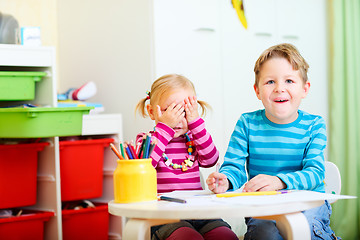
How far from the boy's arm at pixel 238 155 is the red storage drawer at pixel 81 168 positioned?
111 cm

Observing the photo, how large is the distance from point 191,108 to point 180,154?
0.57ft

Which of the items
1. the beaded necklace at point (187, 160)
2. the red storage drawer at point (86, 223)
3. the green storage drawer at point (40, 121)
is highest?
the green storage drawer at point (40, 121)

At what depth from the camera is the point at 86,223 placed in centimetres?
238

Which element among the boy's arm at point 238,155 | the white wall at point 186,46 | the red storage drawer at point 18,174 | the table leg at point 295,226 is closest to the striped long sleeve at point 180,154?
the boy's arm at point 238,155

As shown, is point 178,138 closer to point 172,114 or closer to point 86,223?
point 172,114

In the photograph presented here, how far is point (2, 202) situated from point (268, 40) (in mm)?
1551

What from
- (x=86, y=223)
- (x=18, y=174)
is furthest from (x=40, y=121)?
(x=86, y=223)

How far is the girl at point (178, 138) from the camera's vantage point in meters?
1.46

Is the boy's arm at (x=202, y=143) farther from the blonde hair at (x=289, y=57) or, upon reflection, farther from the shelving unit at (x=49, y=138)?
the shelving unit at (x=49, y=138)

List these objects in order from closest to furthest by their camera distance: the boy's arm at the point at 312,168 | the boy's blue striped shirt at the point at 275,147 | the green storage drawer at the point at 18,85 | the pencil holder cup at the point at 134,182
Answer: the pencil holder cup at the point at 134,182
the boy's arm at the point at 312,168
the boy's blue striped shirt at the point at 275,147
the green storage drawer at the point at 18,85

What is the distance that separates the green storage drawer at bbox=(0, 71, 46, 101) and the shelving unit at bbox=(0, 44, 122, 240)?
64 mm

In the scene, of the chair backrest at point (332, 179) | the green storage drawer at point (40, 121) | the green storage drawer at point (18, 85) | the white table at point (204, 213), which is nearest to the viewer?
the white table at point (204, 213)

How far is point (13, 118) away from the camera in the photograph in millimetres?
2010

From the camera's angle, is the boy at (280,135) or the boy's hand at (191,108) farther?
the boy's hand at (191,108)
